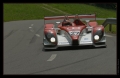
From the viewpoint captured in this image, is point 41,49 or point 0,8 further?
point 41,49

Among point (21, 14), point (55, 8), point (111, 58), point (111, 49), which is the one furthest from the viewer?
point (55, 8)

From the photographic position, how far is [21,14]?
43906mm

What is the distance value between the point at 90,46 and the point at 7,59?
352 cm

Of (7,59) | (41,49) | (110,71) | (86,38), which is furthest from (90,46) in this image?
(110,71)

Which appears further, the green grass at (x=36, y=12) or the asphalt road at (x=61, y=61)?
the green grass at (x=36, y=12)

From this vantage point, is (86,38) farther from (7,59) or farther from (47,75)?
(47,75)

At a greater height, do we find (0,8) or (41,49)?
(0,8)

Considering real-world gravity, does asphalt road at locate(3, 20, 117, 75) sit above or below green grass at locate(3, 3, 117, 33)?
below

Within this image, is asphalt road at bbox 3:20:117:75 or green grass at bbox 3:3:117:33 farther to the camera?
green grass at bbox 3:3:117:33

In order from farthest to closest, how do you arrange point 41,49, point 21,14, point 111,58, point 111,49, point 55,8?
point 55,8 < point 21,14 < point 41,49 < point 111,49 < point 111,58

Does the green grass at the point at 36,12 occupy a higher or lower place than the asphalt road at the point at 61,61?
higher

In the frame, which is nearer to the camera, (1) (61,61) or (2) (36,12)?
(1) (61,61)

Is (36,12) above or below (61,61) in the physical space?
above

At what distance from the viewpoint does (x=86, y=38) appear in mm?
11555
